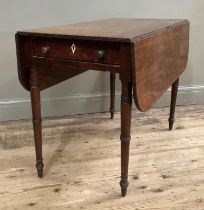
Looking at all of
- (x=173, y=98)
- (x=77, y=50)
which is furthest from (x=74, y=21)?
(x=77, y=50)

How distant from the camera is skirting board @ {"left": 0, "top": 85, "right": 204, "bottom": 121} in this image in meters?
2.31

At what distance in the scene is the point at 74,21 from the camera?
87.3 inches

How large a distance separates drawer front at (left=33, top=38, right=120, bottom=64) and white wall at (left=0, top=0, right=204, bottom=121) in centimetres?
86

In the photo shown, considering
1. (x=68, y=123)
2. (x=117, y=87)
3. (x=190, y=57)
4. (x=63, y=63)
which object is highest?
(x=63, y=63)

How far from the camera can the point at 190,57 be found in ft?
8.13

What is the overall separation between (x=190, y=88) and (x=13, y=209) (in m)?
1.72

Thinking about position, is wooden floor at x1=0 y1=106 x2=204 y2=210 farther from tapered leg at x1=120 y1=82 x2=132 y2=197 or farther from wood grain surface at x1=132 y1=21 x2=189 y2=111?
wood grain surface at x1=132 y1=21 x2=189 y2=111

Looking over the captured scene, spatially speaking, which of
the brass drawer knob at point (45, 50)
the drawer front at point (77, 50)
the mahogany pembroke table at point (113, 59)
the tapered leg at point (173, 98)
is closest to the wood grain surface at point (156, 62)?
the mahogany pembroke table at point (113, 59)

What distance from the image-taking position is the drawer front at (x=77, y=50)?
123cm

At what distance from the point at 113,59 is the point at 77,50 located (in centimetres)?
17

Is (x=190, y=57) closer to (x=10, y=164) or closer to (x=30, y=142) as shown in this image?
(x=30, y=142)

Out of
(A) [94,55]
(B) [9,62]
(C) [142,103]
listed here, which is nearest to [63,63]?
(A) [94,55]

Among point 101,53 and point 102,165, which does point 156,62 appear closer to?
point 101,53

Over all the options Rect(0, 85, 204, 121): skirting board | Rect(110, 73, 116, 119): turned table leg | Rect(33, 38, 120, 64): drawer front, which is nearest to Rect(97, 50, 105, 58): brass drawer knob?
Rect(33, 38, 120, 64): drawer front
